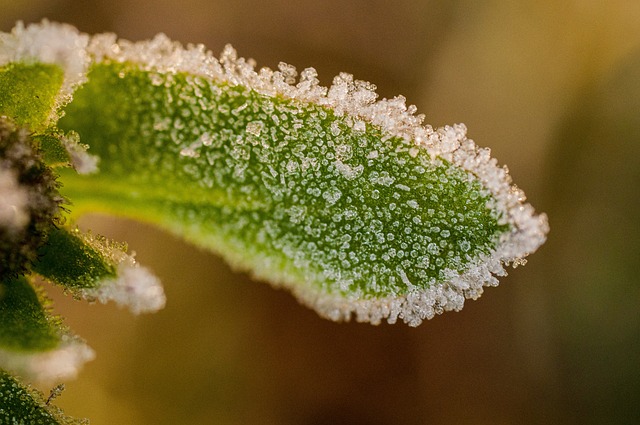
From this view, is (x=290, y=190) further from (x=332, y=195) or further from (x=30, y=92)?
(x=30, y=92)

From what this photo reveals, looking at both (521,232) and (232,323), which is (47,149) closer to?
(521,232)

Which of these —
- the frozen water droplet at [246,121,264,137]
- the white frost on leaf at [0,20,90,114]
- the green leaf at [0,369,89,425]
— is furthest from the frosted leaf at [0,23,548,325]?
the green leaf at [0,369,89,425]

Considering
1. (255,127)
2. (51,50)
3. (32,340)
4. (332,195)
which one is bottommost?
(32,340)

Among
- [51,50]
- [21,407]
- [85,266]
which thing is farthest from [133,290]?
[51,50]

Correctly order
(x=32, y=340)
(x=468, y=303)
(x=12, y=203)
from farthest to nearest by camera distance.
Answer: (x=468, y=303) → (x=32, y=340) → (x=12, y=203)

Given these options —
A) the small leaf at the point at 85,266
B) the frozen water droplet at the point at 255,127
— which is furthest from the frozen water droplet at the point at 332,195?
the small leaf at the point at 85,266

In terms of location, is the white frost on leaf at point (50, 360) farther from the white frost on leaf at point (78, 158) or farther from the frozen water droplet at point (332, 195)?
the frozen water droplet at point (332, 195)

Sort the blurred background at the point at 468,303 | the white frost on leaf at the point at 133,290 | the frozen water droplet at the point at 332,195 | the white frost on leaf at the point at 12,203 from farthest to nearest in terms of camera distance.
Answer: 1. the blurred background at the point at 468,303
2. the frozen water droplet at the point at 332,195
3. the white frost on leaf at the point at 133,290
4. the white frost on leaf at the point at 12,203
